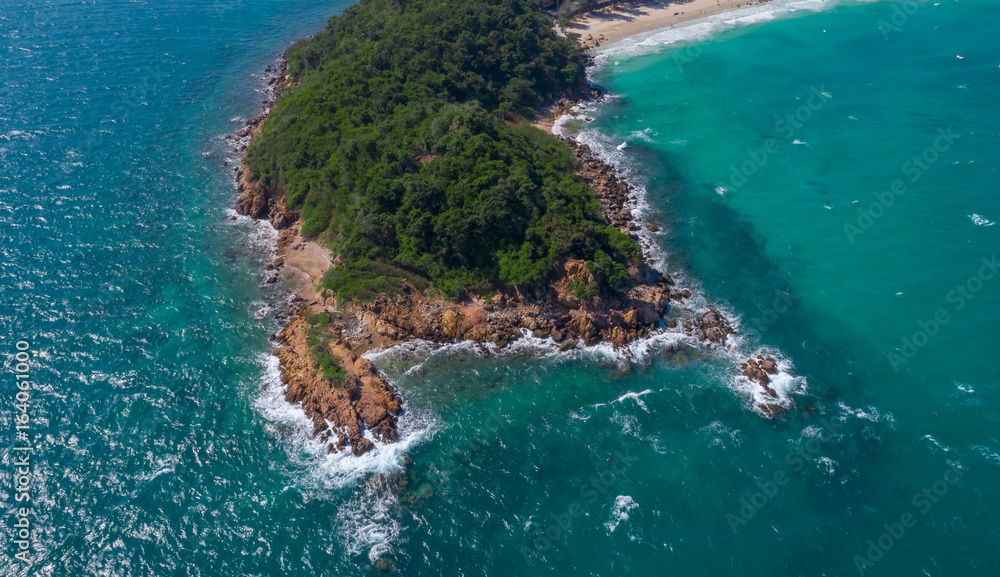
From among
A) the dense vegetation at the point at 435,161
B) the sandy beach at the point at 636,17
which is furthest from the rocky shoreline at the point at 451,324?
the sandy beach at the point at 636,17

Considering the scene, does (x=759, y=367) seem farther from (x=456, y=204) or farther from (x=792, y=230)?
(x=456, y=204)

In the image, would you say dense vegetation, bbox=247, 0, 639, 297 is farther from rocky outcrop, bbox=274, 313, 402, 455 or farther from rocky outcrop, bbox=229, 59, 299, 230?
rocky outcrop, bbox=274, 313, 402, 455

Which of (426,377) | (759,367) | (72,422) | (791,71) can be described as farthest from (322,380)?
(791,71)
